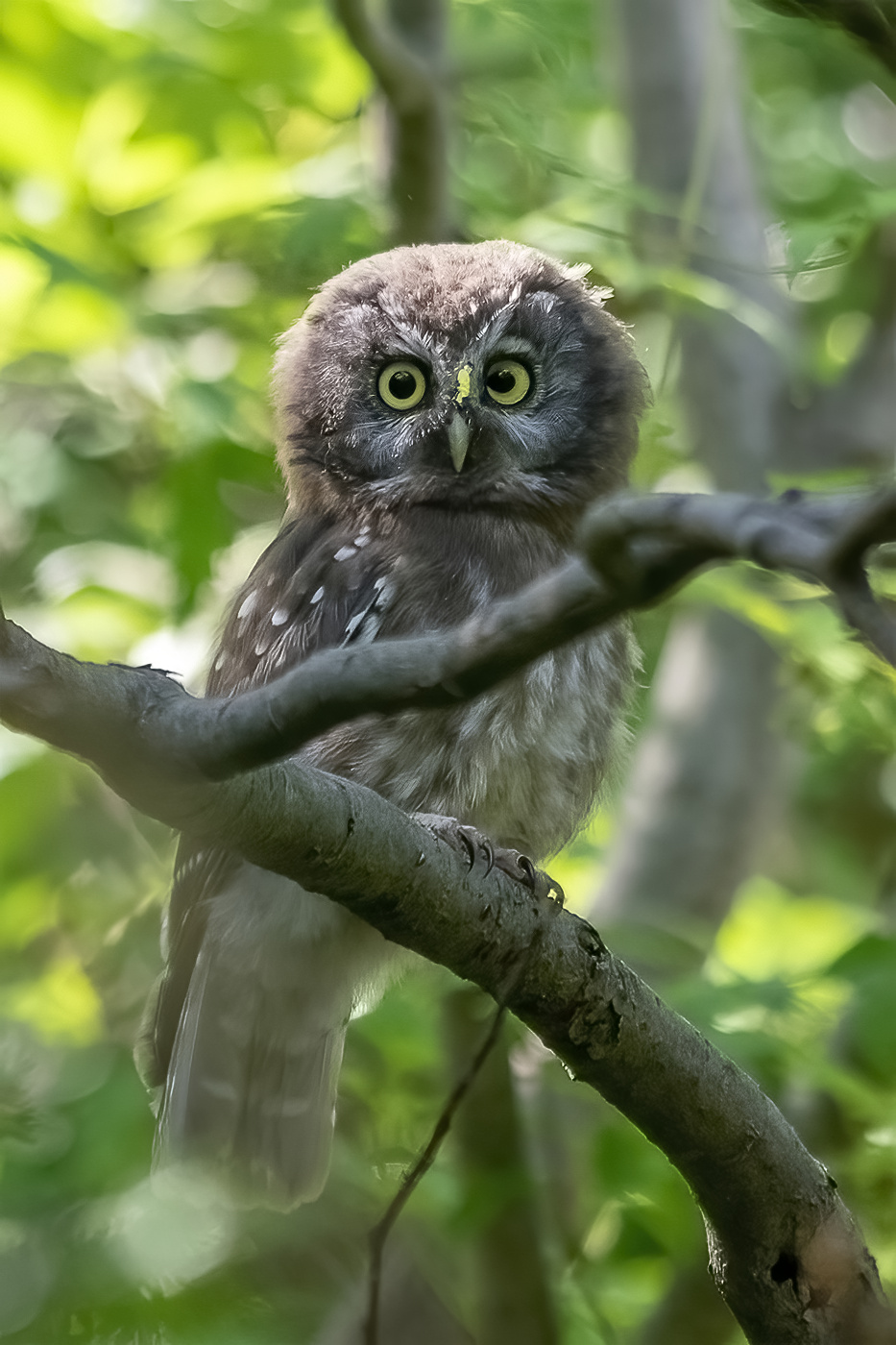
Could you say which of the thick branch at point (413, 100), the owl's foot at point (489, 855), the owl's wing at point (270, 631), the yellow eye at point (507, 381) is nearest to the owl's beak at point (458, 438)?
the yellow eye at point (507, 381)

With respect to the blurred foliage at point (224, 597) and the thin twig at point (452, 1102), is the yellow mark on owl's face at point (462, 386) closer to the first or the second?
the blurred foliage at point (224, 597)

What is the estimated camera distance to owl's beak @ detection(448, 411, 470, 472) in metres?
3.43

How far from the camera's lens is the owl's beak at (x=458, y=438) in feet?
11.2

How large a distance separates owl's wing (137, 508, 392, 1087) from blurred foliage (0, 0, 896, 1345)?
0.16 metres

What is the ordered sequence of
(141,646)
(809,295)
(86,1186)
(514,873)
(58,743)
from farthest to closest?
1. (809,295)
2. (141,646)
3. (86,1186)
4. (514,873)
5. (58,743)

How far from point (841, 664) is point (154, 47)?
116 inches

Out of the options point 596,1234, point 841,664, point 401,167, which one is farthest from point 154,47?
point 596,1234

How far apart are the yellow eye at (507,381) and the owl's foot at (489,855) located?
4.27 ft

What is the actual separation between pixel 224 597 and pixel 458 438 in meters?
1.29

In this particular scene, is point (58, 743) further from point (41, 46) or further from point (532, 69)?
point (532, 69)

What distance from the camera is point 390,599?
11.0 feet

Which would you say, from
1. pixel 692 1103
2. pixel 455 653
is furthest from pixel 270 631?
pixel 455 653

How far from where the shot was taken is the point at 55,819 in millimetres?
4289

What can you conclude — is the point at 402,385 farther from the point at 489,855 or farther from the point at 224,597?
the point at 489,855
